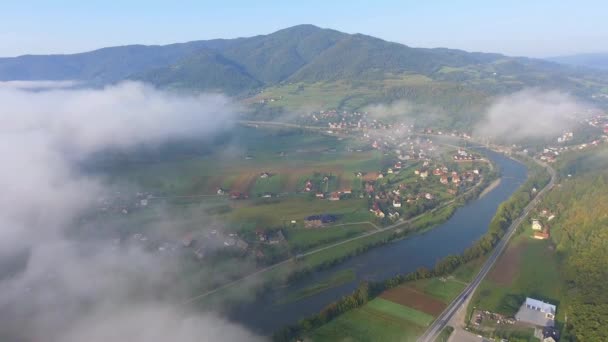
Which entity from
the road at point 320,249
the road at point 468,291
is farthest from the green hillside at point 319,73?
the road at point 468,291

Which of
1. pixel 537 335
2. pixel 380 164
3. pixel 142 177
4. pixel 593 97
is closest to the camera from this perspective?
pixel 537 335

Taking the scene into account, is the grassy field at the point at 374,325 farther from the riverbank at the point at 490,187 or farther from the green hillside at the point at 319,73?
the green hillside at the point at 319,73

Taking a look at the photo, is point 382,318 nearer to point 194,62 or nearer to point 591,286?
point 591,286

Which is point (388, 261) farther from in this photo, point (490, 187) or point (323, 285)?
point (490, 187)

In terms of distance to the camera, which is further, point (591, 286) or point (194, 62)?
point (194, 62)

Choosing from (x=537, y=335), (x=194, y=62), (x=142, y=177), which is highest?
(x=194, y=62)

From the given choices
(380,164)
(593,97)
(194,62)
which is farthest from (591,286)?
(194,62)

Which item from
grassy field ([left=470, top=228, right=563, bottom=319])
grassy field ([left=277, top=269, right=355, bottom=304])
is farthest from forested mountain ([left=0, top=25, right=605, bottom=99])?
grassy field ([left=277, top=269, right=355, bottom=304])
